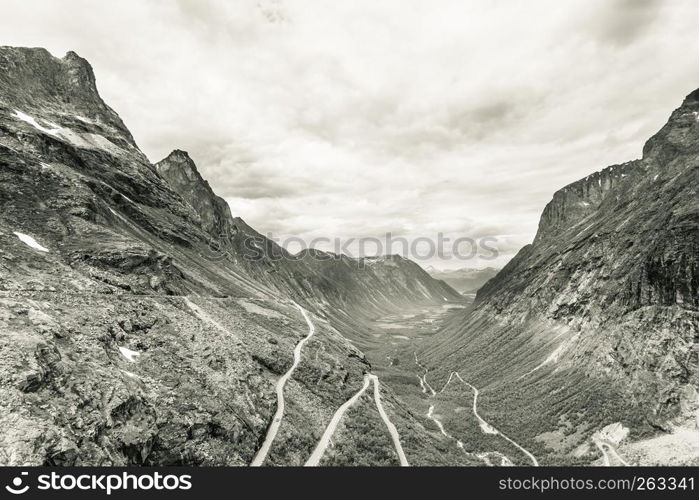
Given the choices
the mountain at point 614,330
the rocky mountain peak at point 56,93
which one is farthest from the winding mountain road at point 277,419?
the rocky mountain peak at point 56,93

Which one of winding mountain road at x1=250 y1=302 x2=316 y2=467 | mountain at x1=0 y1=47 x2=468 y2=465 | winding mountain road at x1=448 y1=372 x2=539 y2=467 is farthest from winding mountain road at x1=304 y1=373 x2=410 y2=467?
winding mountain road at x1=448 y1=372 x2=539 y2=467

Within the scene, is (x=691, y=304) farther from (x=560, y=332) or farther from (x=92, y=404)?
(x=92, y=404)

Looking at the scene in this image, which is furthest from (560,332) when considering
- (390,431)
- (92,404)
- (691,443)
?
(92,404)

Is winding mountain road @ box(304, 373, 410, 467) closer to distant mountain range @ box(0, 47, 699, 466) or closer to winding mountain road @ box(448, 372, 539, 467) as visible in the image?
distant mountain range @ box(0, 47, 699, 466)

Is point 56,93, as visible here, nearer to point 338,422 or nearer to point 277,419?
point 277,419

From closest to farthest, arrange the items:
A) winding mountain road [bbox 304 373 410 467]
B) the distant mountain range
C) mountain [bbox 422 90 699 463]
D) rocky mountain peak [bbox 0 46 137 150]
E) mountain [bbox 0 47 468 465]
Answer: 1. mountain [bbox 0 47 468 465]
2. the distant mountain range
3. winding mountain road [bbox 304 373 410 467]
4. mountain [bbox 422 90 699 463]
5. rocky mountain peak [bbox 0 46 137 150]

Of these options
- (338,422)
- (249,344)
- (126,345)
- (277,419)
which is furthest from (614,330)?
(126,345)
